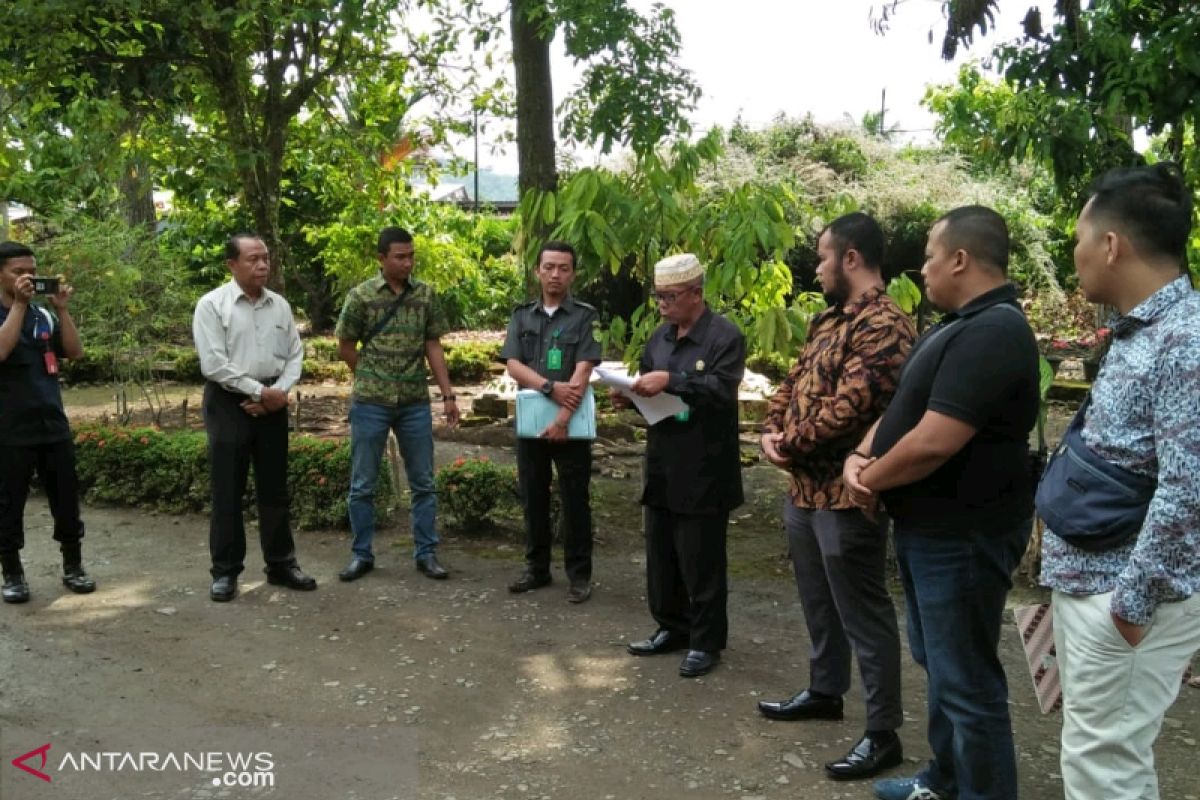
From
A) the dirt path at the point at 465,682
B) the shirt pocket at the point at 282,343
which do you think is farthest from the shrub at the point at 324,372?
the shirt pocket at the point at 282,343

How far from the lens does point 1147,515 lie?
2.61m

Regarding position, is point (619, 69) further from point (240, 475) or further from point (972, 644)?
point (972, 644)

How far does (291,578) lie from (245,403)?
3.48ft

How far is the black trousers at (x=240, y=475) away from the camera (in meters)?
6.29

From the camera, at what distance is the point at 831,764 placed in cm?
408

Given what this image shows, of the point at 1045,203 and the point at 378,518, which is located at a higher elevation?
the point at 1045,203

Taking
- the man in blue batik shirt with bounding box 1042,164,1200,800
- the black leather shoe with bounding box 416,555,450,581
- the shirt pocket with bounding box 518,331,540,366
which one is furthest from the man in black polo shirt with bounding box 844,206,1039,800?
the black leather shoe with bounding box 416,555,450,581

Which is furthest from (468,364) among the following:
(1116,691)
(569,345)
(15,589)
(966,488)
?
(1116,691)

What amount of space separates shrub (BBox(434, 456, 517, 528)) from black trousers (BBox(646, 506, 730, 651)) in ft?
7.65

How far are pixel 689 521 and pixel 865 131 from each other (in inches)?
587

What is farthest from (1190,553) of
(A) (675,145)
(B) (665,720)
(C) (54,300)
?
(C) (54,300)

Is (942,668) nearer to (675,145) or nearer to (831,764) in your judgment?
(831,764)

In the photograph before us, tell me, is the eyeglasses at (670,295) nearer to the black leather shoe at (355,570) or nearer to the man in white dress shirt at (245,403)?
the man in white dress shirt at (245,403)

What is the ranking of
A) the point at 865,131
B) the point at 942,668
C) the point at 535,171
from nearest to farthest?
the point at 942,668 → the point at 535,171 → the point at 865,131
